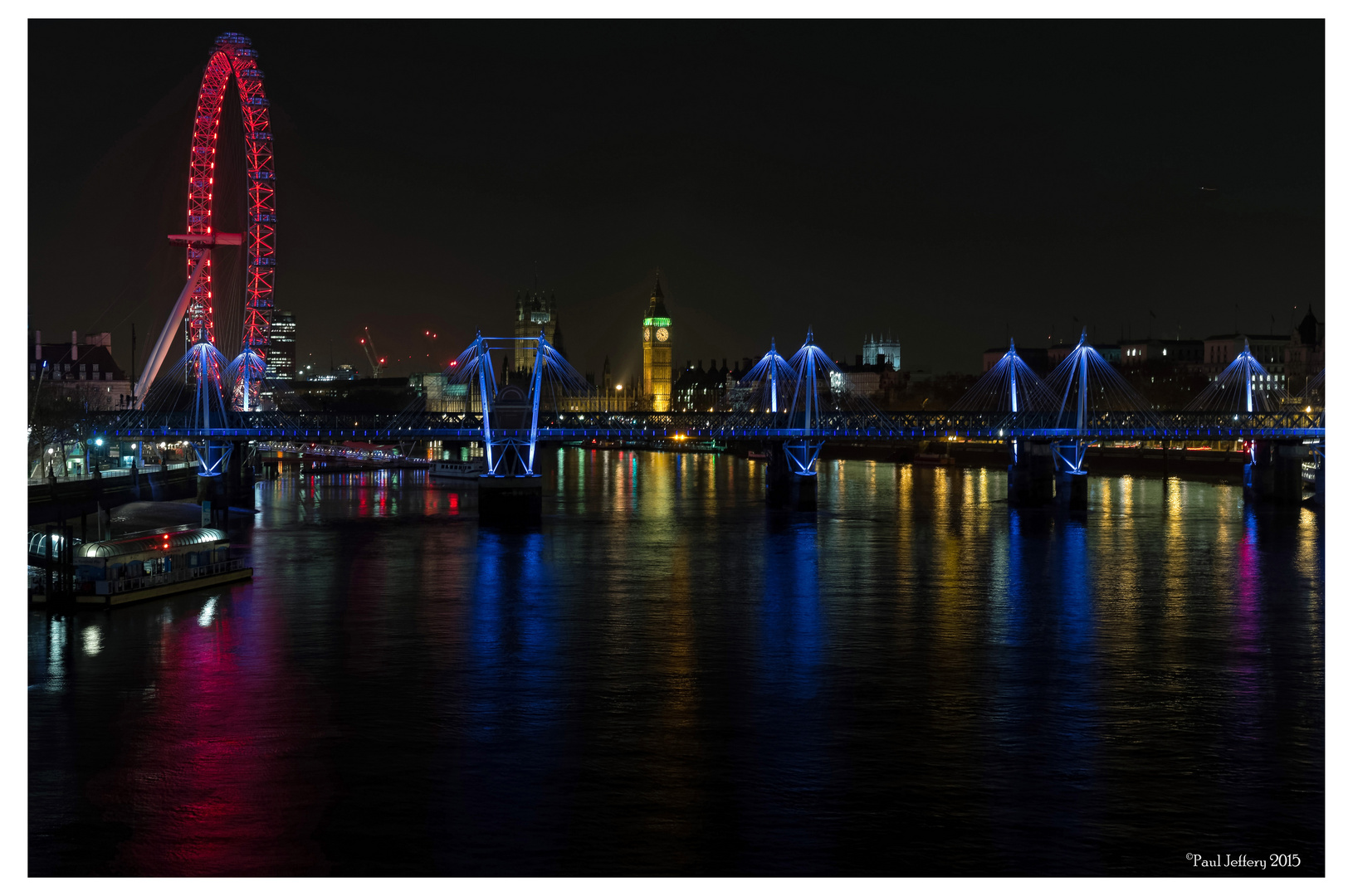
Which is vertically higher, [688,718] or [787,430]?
[787,430]

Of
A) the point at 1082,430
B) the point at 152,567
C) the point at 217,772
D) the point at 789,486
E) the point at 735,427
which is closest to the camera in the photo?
the point at 217,772

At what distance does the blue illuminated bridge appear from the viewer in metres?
69.0

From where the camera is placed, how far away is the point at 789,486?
2761 inches

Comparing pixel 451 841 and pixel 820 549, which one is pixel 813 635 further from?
pixel 820 549

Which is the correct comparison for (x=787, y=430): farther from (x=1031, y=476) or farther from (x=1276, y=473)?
(x=1276, y=473)

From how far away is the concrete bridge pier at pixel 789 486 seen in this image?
225ft

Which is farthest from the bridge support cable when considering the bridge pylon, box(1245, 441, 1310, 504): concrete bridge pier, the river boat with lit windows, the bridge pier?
the river boat with lit windows

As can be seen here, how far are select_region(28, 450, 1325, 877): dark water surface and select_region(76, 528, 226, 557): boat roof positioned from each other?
1794 millimetres

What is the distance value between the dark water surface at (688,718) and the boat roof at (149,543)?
179 cm

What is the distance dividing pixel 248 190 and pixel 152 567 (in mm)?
32630

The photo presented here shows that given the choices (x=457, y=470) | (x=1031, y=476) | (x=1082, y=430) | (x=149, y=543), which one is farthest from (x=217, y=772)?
(x=457, y=470)

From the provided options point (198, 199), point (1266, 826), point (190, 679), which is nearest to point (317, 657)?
point (190, 679)

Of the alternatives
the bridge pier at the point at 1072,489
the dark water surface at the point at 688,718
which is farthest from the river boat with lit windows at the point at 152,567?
the bridge pier at the point at 1072,489

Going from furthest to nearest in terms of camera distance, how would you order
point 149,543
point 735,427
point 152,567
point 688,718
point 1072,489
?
point 735,427 → point 1072,489 → point 149,543 → point 152,567 → point 688,718
